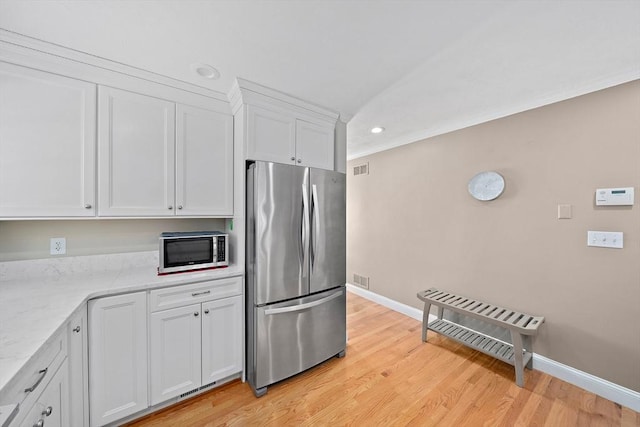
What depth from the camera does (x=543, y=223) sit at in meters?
2.16

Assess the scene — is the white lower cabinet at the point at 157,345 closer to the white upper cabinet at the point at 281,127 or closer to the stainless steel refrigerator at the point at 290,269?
the stainless steel refrigerator at the point at 290,269

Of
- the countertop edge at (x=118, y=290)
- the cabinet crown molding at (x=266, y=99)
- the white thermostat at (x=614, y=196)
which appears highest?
the cabinet crown molding at (x=266, y=99)

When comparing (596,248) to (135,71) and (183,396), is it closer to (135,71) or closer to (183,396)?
(183,396)

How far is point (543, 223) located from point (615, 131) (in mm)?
806

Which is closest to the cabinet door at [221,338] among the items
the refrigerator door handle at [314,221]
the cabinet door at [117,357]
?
the cabinet door at [117,357]

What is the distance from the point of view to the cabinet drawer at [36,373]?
31.4 inches

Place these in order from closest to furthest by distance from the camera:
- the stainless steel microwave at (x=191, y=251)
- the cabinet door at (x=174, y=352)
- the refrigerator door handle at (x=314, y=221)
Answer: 1. the cabinet door at (x=174, y=352)
2. the stainless steel microwave at (x=191, y=251)
3. the refrigerator door handle at (x=314, y=221)

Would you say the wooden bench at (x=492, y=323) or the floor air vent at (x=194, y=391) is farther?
the wooden bench at (x=492, y=323)

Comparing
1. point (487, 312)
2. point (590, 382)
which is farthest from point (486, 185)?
point (590, 382)

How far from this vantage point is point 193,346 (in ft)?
5.78

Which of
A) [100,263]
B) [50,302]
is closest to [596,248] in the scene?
[50,302]

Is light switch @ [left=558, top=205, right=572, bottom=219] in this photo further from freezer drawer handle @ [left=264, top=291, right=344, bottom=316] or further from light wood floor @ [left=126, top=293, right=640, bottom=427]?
freezer drawer handle @ [left=264, top=291, right=344, bottom=316]

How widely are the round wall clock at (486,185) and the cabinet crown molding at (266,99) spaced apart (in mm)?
1698

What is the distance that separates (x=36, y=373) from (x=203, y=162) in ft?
4.96
